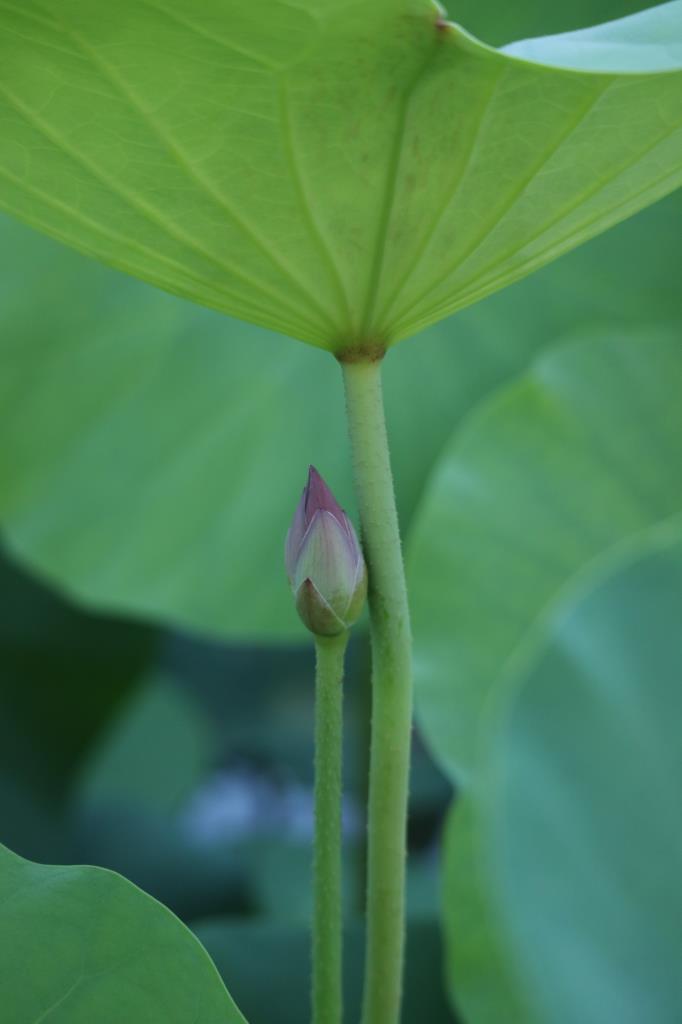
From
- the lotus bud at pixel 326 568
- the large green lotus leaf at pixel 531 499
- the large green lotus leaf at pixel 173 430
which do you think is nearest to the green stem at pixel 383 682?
the lotus bud at pixel 326 568

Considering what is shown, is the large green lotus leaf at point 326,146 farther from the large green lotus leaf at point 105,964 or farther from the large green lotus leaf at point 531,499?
the large green lotus leaf at point 531,499

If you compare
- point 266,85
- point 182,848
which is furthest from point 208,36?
point 182,848

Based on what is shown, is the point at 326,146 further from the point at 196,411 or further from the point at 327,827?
the point at 196,411

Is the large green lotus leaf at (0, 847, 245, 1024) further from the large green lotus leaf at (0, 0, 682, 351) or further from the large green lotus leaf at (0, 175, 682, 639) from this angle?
the large green lotus leaf at (0, 175, 682, 639)

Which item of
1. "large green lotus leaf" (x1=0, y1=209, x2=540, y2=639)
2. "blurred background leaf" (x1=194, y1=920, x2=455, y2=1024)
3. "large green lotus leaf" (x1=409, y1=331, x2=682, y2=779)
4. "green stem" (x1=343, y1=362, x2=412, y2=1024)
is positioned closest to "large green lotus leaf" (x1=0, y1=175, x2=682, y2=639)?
"large green lotus leaf" (x1=0, y1=209, x2=540, y2=639)

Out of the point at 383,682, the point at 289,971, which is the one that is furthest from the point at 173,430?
the point at 383,682

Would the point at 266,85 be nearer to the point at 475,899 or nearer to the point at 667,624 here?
the point at 667,624
